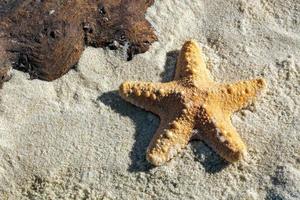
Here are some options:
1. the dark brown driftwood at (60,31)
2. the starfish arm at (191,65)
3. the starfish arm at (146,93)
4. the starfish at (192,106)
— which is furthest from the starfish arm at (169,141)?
the dark brown driftwood at (60,31)

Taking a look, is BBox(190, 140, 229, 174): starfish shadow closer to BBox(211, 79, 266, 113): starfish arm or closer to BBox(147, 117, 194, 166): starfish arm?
BBox(147, 117, 194, 166): starfish arm

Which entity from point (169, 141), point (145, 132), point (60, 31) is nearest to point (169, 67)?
point (145, 132)

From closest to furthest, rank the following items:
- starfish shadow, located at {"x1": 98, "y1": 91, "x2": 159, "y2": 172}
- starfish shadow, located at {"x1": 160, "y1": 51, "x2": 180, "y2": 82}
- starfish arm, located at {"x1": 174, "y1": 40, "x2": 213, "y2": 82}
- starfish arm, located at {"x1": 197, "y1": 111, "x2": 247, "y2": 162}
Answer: starfish arm, located at {"x1": 197, "y1": 111, "x2": 247, "y2": 162}
starfish shadow, located at {"x1": 98, "y1": 91, "x2": 159, "y2": 172}
starfish arm, located at {"x1": 174, "y1": 40, "x2": 213, "y2": 82}
starfish shadow, located at {"x1": 160, "y1": 51, "x2": 180, "y2": 82}

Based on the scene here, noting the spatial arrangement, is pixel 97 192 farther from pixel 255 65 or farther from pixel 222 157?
pixel 255 65

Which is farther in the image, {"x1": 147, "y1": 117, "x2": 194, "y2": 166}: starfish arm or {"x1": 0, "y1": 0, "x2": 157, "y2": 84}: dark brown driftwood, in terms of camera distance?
{"x1": 0, "y1": 0, "x2": 157, "y2": 84}: dark brown driftwood

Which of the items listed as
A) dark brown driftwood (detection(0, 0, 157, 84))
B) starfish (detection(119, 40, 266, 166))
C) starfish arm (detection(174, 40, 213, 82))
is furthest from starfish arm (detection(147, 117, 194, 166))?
dark brown driftwood (detection(0, 0, 157, 84))

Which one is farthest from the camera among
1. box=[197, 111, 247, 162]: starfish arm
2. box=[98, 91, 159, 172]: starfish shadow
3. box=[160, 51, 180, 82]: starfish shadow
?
box=[160, 51, 180, 82]: starfish shadow

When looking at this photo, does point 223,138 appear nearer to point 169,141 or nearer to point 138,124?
point 169,141
